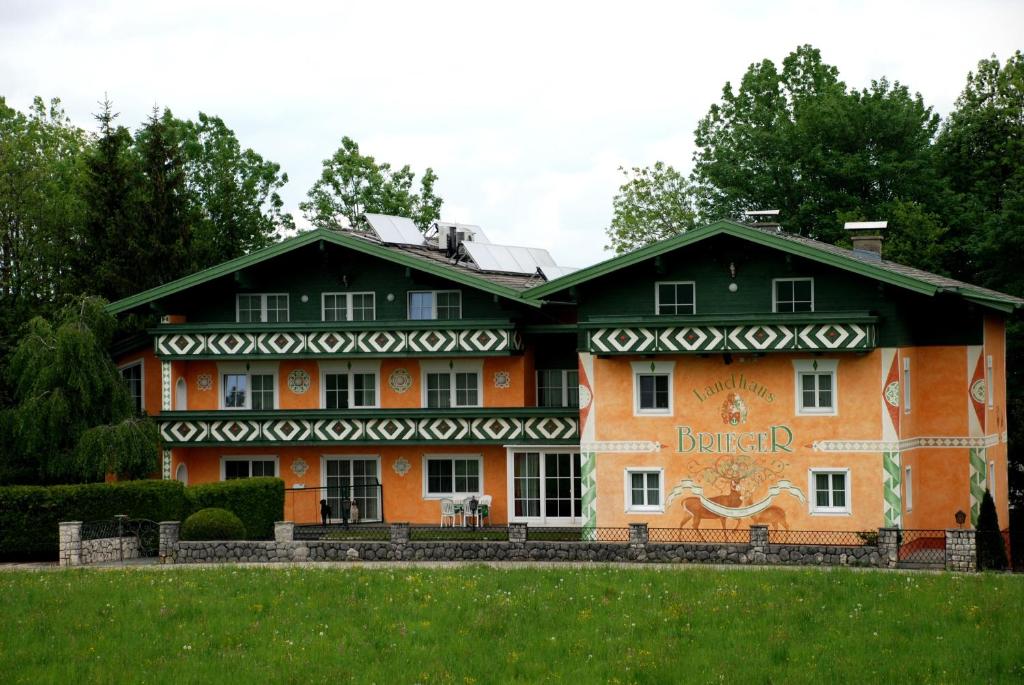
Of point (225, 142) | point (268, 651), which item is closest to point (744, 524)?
point (268, 651)

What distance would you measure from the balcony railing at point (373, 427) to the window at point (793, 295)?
6.59 meters

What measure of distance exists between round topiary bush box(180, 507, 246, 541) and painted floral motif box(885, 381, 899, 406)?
634 inches

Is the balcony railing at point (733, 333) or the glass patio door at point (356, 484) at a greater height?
the balcony railing at point (733, 333)

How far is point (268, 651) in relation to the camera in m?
26.6

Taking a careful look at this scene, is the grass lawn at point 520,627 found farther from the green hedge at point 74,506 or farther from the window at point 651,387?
the window at point 651,387

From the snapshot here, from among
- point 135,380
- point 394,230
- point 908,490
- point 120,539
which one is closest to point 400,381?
point 394,230

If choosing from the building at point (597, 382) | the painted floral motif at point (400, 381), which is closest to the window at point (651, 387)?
the building at point (597, 382)

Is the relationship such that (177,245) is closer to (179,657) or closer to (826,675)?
(179,657)

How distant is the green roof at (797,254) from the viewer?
38.9 m

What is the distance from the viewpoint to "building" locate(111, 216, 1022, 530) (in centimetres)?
4038

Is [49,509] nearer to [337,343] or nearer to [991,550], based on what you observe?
[337,343]

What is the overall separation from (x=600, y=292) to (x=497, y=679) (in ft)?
63.3


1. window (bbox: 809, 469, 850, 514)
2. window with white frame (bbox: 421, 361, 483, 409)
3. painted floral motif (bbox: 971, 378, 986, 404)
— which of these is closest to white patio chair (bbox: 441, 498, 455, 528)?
window with white frame (bbox: 421, 361, 483, 409)

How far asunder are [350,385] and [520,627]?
69.8 ft
